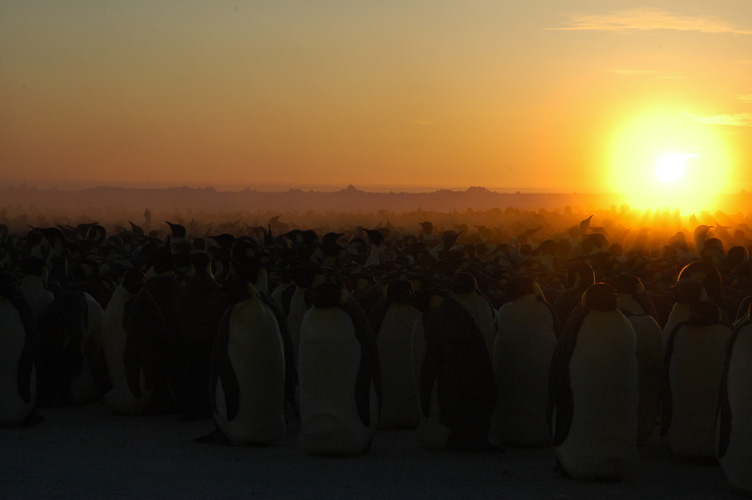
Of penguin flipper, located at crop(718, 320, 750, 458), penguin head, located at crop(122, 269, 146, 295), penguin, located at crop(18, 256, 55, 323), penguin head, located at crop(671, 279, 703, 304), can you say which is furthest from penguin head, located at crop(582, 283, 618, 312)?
penguin, located at crop(18, 256, 55, 323)

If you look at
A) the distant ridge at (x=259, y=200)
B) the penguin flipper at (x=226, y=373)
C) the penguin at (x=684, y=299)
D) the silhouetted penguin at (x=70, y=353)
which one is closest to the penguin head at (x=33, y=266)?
the silhouetted penguin at (x=70, y=353)

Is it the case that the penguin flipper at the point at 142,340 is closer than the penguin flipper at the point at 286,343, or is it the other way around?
the penguin flipper at the point at 286,343

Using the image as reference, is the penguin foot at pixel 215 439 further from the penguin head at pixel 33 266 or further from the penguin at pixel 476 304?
the penguin head at pixel 33 266

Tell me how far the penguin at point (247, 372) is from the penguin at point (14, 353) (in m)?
1.66

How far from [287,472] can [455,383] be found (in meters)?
1.36

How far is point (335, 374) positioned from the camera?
6.25m

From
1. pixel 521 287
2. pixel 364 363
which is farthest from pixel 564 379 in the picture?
pixel 364 363

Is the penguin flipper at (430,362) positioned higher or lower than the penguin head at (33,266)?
lower

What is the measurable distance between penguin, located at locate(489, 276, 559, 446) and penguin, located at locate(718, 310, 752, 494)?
1534mm

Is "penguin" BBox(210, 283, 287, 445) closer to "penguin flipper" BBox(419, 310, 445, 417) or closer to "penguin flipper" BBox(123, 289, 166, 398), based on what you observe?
"penguin flipper" BBox(419, 310, 445, 417)

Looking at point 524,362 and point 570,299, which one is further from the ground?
point 570,299

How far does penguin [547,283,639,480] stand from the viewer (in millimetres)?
5605

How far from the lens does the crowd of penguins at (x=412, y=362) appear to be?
566 cm

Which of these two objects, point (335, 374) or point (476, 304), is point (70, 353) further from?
point (476, 304)
